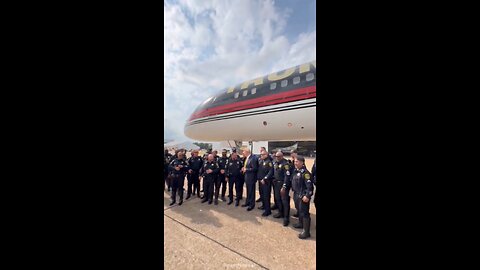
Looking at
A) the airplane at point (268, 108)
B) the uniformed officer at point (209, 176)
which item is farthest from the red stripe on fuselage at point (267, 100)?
the uniformed officer at point (209, 176)

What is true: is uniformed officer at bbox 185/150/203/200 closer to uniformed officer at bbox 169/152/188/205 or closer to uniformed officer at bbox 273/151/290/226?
uniformed officer at bbox 169/152/188/205

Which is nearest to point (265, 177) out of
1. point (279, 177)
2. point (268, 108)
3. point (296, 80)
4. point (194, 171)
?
point (279, 177)

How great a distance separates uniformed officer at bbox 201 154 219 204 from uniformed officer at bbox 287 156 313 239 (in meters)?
2.26

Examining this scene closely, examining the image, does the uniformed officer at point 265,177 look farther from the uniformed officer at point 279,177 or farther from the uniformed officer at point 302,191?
the uniformed officer at point 302,191

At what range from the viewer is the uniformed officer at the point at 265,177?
436 cm

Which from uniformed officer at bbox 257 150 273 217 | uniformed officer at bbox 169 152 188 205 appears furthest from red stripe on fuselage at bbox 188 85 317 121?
uniformed officer at bbox 169 152 188 205

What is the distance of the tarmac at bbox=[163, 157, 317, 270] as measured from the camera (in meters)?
2.64

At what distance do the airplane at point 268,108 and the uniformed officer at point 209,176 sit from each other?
2.94m

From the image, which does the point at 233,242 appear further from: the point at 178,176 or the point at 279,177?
the point at 178,176

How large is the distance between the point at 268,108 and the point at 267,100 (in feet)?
1.04

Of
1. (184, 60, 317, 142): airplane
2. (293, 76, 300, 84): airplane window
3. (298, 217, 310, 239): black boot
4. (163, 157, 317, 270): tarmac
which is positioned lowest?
(163, 157, 317, 270): tarmac
